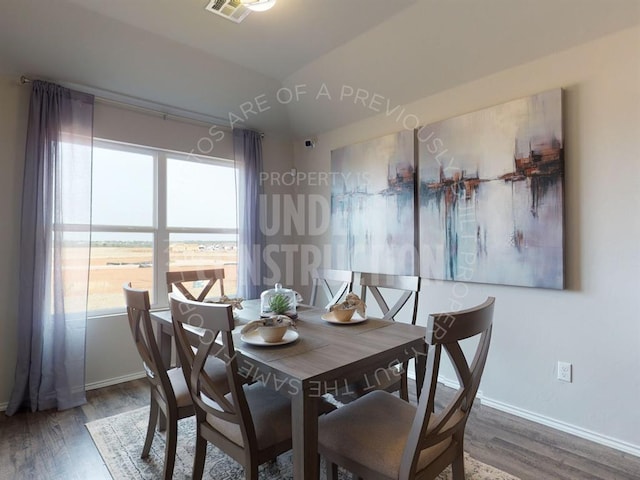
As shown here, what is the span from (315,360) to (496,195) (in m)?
1.86

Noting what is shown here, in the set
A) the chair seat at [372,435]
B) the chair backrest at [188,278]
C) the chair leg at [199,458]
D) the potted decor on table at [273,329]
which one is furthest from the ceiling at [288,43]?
the chair leg at [199,458]

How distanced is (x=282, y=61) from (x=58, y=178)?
1.98m

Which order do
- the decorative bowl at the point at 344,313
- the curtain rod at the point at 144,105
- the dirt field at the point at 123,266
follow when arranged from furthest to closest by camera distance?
1. the dirt field at the point at 123,266
2. the curtain rod at the point at 144,105
3. the decorative bowl at the point at 344,313

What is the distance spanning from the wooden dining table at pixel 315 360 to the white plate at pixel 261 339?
13mm

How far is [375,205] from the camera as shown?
335 centimetres

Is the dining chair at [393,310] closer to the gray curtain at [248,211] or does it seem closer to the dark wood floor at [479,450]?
the dark wood floor at [479,450]

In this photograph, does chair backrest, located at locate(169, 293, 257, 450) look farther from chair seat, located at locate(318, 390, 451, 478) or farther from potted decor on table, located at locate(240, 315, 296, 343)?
chair seat, located at locate(318, 390, 451, 478)

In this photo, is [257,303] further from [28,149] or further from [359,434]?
[28,149]

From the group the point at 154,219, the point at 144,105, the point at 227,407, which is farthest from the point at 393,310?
the point at 144,105

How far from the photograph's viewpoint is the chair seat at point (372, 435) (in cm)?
124

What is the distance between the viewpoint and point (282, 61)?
307 centimetres

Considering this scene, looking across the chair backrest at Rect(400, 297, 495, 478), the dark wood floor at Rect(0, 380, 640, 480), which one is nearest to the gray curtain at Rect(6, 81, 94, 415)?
the dark wood floor at Rect(0, 380, 640, 480)

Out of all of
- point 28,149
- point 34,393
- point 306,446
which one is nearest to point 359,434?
point 306,446

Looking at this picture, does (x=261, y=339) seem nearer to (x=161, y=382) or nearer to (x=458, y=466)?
(x=161, y=382)
